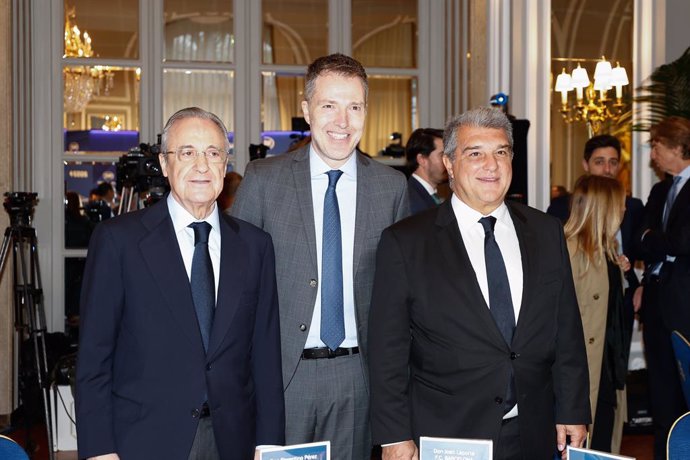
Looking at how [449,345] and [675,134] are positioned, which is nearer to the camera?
[449,345]

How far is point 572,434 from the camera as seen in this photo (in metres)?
2.45

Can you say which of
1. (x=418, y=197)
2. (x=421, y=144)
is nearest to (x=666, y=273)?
(x=418, y=197)

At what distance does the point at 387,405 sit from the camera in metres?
2.32

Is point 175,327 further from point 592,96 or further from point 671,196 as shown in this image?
point 592,96

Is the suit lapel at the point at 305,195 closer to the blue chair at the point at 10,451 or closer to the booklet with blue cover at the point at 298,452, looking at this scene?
the booklet with blue cover at the point at 298,452

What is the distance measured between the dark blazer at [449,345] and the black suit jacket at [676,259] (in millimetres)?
1916

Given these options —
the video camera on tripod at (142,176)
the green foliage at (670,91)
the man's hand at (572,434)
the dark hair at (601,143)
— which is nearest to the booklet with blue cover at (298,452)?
the man's hand at (572,434)

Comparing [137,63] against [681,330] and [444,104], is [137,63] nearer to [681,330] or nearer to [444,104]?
[444,104]

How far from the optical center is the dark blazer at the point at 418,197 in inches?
175

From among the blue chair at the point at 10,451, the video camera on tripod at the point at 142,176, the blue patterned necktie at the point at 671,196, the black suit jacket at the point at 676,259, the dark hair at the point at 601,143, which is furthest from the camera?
the dark hair at the point at 601,143

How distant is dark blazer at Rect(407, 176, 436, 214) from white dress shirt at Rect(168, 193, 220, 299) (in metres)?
2.20

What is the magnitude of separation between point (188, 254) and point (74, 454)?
10.5 feet

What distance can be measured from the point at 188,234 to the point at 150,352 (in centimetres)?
30

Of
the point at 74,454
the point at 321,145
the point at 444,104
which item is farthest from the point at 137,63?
the point at 321,145
